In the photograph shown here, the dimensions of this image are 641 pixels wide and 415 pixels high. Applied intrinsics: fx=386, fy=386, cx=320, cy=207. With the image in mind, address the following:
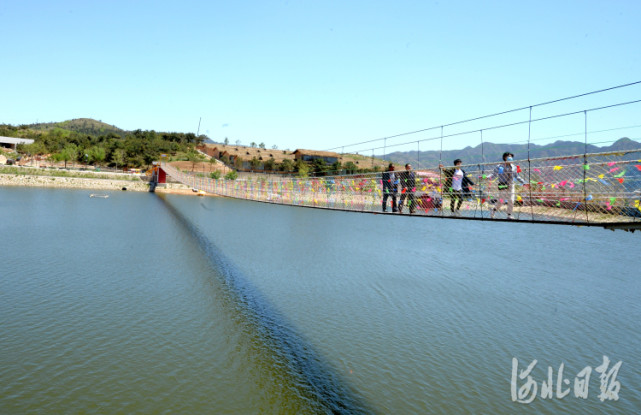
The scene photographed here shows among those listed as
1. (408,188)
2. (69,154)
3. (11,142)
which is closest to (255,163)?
(69,154)

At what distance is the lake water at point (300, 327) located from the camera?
741 cm

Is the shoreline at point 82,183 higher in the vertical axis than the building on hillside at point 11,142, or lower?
lower

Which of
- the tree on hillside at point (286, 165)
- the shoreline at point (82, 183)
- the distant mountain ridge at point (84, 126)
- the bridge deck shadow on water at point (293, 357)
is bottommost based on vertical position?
the bridge deck shadow on water at point (293, 357)

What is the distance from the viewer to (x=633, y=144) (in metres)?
5.07

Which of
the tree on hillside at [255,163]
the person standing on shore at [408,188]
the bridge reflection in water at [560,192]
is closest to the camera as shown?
the bridge reflection in water at [560,192]

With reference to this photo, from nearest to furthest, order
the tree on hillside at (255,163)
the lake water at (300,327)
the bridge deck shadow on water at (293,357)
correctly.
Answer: the bridge deck shadow on water at (293,357)
the lake water at (300,327)
the tree on hillside at (255,163)

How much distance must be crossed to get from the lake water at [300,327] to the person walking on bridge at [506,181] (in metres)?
3.93

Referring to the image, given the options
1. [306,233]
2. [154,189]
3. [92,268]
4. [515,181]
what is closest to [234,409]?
[515,181]

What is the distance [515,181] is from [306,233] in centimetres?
2242

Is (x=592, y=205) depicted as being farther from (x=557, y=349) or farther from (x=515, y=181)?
(x=557, y=349)

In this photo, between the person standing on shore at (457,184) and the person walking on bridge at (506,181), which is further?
the person standing on shore at (457,184)

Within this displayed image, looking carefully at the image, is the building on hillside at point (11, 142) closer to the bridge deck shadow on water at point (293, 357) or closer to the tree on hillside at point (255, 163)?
the tree on hillside at point (255, 163)

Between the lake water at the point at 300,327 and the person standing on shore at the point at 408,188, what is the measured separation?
364 centimetres

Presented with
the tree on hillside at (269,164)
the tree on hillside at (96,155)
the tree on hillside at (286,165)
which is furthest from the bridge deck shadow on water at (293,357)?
the tree on hillside at (96,155)
